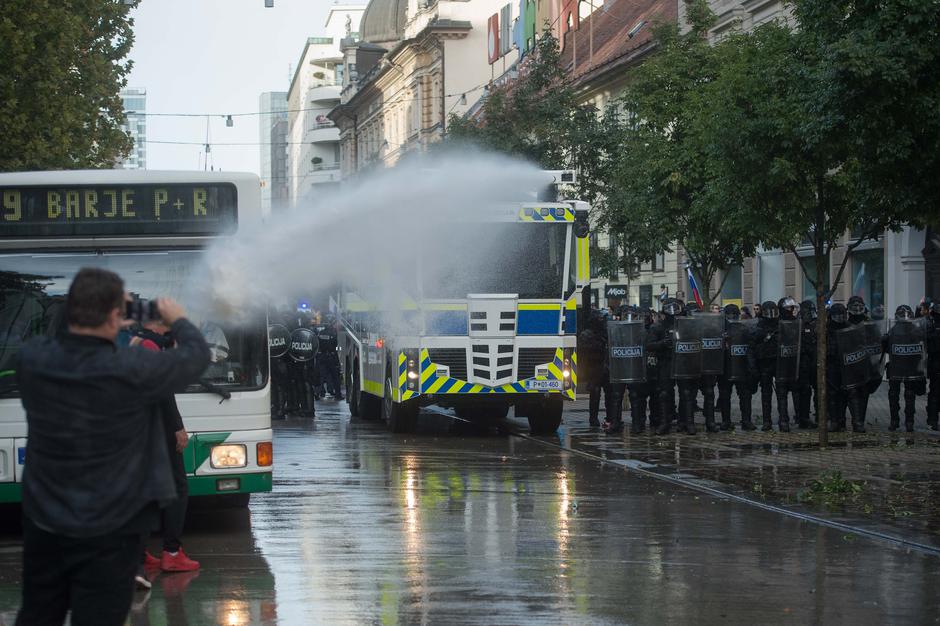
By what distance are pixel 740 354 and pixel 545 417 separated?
2794 mm

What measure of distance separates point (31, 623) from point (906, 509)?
28.2 ft

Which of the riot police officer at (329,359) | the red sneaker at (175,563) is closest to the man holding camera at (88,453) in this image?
the red sneaker at (175,563)

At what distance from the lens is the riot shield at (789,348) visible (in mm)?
19719

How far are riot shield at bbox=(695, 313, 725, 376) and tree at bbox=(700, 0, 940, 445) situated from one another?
4.61 feet

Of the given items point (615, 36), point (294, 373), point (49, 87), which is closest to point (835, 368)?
point (294, 373)

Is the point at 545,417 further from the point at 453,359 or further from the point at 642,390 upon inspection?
the point at 453,359

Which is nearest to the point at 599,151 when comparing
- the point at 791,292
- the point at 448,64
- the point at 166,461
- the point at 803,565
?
the point at 791,292

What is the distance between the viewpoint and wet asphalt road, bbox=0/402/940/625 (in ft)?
25.8

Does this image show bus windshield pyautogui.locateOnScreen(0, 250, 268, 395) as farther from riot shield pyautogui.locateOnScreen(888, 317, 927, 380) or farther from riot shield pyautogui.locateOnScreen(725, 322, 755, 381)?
riot shield pyautogui.locateOnScreen(888, 317, 927, 380)

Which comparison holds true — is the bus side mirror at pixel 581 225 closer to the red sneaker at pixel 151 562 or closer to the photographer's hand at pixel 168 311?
the red sneaker at pixel 151 562

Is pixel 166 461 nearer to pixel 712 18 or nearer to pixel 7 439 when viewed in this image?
pixel 7 439

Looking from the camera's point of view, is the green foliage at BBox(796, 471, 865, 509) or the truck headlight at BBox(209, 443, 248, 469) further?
the green foliage at BBox(796, 471, 865, 509)

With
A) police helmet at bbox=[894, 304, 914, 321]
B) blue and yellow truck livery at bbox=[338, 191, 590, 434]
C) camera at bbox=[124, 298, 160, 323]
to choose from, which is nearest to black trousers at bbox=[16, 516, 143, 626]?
camera at bbox=[124, 298, 160, 323]

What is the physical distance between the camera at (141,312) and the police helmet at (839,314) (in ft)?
50.9
